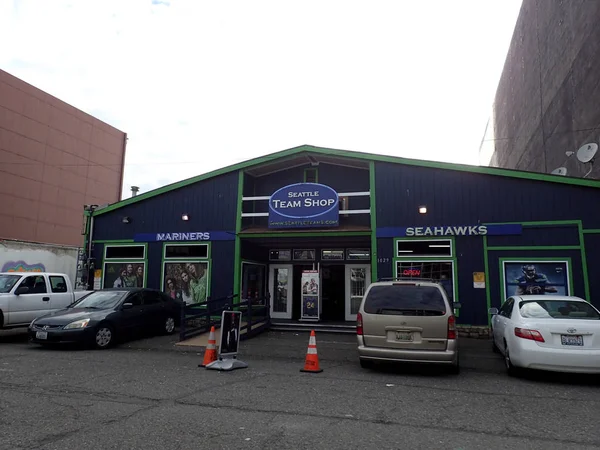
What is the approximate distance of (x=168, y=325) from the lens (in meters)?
13.4

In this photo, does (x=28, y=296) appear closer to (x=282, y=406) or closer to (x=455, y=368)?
(x=282, y=406)

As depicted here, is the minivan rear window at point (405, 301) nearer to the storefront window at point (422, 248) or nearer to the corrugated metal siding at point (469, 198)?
the storefront window at point (422, 248)

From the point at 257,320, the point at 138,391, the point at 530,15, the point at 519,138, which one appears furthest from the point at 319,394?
the point at 519,138

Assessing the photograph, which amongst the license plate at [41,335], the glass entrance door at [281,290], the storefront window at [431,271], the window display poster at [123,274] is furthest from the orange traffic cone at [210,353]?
the window display poster at [123,274]

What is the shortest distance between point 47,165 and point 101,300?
3084 cm

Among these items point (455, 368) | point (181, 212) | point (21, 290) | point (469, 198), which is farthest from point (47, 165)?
point (455, 368)

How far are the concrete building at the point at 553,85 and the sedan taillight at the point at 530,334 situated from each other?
15300 mm

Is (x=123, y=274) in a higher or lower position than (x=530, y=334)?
higher

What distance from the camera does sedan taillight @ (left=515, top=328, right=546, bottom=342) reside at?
746 cm

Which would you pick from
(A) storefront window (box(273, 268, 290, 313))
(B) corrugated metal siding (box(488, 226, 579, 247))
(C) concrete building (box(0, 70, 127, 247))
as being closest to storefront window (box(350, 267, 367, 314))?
(A) storefront window (box(273, 268, 290, 313))

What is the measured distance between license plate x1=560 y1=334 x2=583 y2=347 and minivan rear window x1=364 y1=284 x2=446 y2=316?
1.89m

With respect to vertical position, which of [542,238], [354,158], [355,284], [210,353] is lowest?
[210,353]

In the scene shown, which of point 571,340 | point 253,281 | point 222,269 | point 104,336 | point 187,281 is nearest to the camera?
point 571,340

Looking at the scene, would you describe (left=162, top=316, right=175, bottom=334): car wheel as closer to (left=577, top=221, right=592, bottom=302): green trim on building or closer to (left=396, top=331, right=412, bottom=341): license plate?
(left=396, top=331, right=412, bottom=341): license plate
